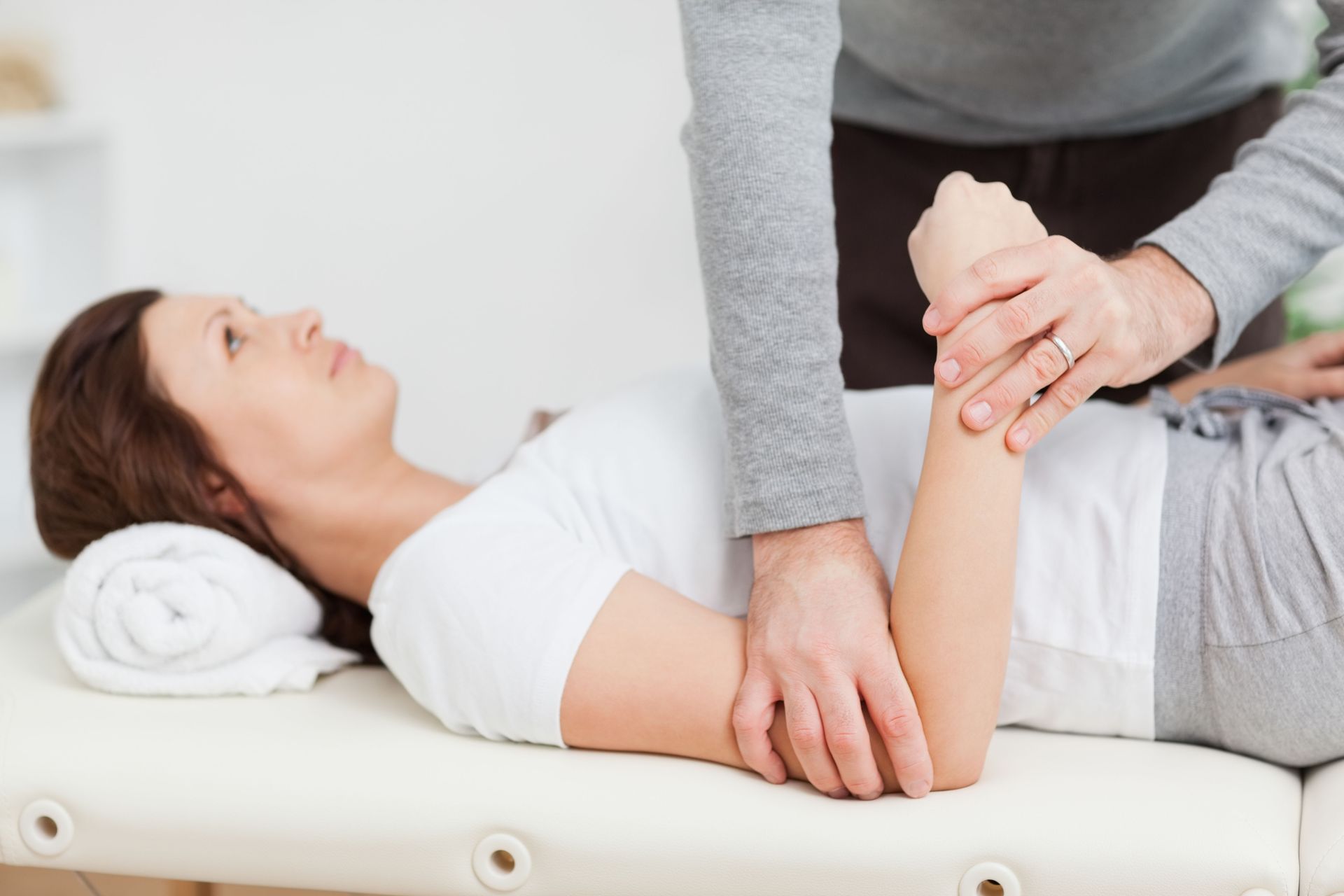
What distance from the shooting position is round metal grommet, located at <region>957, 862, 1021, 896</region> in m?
0.96

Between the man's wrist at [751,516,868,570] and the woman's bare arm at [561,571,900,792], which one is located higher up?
the man's wrist at [751,516,868,570]

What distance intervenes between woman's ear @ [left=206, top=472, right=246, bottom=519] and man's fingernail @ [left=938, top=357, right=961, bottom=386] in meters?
0.87

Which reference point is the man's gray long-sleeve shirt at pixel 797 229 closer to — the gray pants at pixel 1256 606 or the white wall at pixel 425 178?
the gray pants at pixel 1256 606

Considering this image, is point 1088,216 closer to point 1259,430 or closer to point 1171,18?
point 1171,18

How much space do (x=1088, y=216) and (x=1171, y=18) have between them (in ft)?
1.08

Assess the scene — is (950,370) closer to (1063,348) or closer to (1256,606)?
(1063,348)

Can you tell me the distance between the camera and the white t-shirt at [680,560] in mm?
1104

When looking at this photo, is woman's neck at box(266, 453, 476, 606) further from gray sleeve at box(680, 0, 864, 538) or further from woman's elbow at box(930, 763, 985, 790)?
woman's elbow at box(930, 763, 985, 790)

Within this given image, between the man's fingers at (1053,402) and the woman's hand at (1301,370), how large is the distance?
41cm

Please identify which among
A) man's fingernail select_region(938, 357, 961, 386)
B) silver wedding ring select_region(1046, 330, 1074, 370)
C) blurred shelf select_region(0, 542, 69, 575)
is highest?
silver wedding ring select_region(1046, 330, 1074, 370)

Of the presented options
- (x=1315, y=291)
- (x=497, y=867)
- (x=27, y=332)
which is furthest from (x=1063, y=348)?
(x=27, y=332)

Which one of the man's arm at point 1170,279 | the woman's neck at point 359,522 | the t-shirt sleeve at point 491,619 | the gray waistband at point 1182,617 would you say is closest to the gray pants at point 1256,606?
the gray waistband at point 1182,617

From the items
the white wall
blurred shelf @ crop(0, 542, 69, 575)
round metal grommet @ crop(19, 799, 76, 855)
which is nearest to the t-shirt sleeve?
round metal grommet @ crop(19, 799, 76, 855)

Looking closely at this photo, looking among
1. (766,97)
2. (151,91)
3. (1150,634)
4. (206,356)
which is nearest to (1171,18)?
(766,97)
